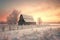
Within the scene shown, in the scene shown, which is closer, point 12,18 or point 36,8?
point 12,18

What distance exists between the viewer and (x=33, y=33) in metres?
2.06

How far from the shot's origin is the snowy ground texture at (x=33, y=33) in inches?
78.5

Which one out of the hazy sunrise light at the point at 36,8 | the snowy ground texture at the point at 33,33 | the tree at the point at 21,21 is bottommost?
the snowy ground texture at the point at 33,33

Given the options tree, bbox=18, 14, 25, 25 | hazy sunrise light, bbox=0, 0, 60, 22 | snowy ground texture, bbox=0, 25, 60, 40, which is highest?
hazy sunrise light, bbox=0, 0, 60, 22

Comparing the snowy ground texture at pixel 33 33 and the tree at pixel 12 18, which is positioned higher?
the tree at pixel 12 18

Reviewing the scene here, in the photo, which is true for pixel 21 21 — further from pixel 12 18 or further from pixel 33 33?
pixel 33 33

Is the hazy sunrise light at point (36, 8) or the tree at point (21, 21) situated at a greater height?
the hazy sunrise light at point (36, 8)

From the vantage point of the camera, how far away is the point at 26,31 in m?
2.04

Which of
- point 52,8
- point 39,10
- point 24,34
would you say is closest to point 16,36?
point 24,34

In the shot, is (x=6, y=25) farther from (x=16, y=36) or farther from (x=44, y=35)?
(x=44, y=35)

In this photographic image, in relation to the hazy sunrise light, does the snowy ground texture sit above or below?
below

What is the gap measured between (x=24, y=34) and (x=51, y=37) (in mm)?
425

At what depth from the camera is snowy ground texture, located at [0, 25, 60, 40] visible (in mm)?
1993

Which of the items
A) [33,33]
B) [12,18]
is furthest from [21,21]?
[33,33]
